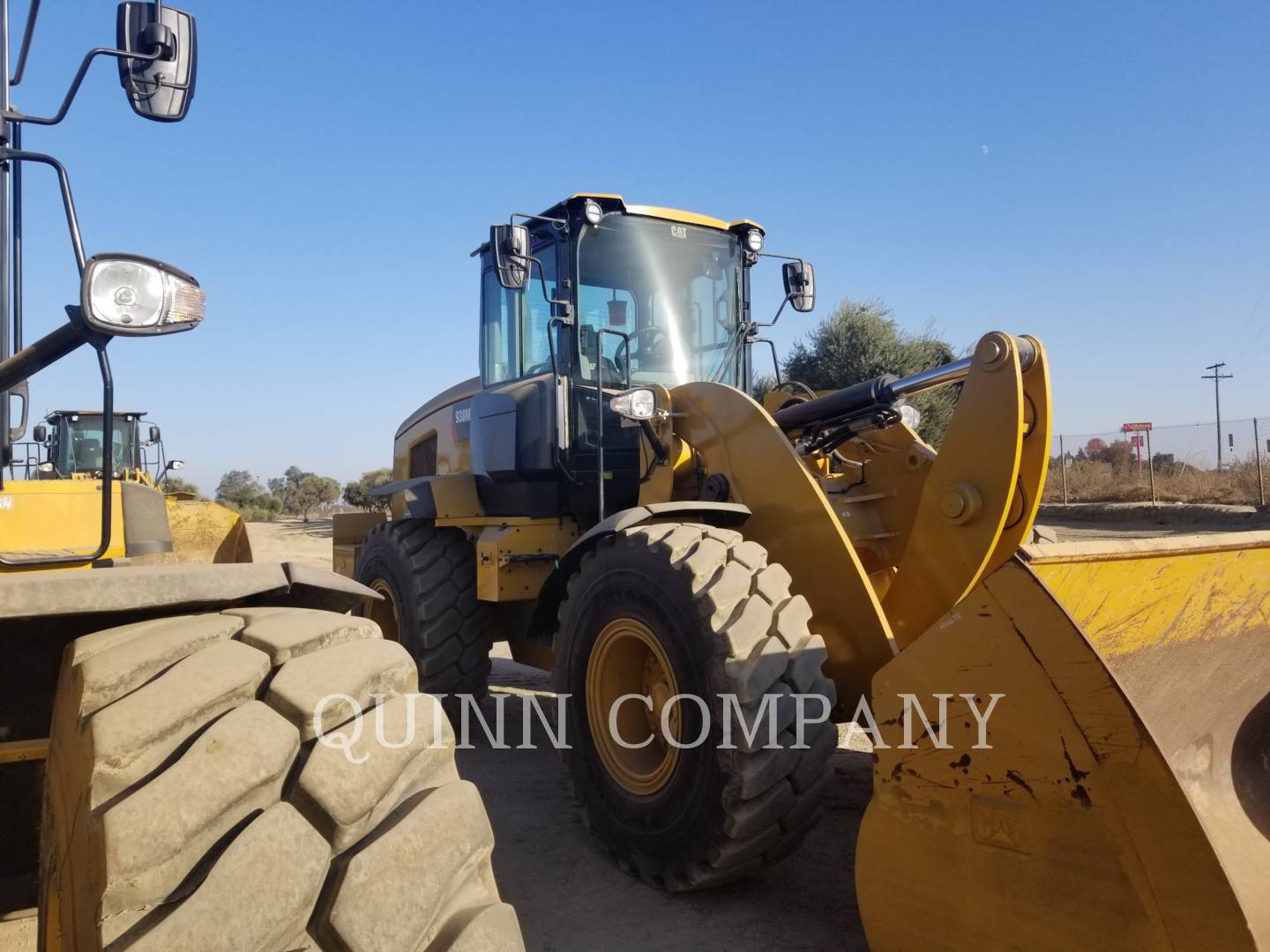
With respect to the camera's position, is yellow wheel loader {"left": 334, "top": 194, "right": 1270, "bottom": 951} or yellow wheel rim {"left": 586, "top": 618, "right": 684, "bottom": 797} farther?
yellow wheel rim {"left": 586, "top": 618, "right": 684, "bottom": 797}

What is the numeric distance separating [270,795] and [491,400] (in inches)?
182

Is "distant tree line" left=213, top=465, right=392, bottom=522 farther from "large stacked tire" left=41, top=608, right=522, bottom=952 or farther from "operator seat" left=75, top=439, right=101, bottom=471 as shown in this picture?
"large stacked tire" left=41, top=608, right=522, bottom=952

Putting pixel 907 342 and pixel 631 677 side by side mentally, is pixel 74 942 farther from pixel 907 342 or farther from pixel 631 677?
pixel 907 342

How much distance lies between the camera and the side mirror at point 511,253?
4758 millimetres

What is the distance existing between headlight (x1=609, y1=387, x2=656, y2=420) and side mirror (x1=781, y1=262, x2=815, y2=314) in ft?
5.18

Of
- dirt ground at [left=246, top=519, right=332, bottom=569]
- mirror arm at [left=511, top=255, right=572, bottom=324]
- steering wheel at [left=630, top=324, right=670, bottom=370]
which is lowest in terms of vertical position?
dirt ground at [left=246, top=519, right=332, bottom=569]

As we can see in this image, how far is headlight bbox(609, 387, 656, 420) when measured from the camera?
4.50 meters

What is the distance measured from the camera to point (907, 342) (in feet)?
71.0

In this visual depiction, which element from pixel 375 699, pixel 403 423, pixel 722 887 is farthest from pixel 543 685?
pixel 375 699

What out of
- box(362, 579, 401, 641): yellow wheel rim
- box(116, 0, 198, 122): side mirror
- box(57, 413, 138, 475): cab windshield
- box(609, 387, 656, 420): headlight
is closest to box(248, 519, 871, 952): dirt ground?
box(362, 579, 401, 641): yellow wheel rim

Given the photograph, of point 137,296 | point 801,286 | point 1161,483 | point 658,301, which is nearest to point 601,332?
point 658,301

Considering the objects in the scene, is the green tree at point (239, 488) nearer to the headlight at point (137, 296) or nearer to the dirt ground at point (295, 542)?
the dirt ground at point (295, 542)

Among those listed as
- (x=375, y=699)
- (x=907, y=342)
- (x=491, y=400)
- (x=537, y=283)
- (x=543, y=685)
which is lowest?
(x=543, y=685)

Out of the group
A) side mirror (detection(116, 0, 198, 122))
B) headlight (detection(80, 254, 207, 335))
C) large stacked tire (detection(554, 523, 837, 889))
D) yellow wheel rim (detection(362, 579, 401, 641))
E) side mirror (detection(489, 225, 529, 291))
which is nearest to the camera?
headlight (detection(80, 254, 207, 335))
